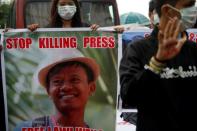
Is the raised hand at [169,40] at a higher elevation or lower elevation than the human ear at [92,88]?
higher

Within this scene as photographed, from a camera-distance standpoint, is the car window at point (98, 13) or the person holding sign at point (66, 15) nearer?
the person holding sign at point (66, 15)

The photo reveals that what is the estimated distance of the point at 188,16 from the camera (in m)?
2.31

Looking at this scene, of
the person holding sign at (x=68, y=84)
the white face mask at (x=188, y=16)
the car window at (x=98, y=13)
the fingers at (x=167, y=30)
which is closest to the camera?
the fingers at (x=167, y=30)

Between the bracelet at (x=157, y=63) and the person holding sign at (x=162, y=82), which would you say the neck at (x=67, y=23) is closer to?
the person holding sign at (x=162, y=82)

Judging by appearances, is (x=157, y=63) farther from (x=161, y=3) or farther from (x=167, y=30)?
(x=161, y=3)

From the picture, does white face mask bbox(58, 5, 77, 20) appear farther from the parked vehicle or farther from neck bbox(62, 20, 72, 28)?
the parked vehicle

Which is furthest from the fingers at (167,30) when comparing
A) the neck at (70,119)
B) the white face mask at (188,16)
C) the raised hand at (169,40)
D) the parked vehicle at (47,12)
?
the parked vehicle at (47,12)

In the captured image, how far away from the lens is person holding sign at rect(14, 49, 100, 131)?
4.59 m

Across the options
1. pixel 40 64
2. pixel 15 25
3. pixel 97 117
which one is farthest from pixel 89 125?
pixel 15 25

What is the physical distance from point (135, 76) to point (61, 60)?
252 cm

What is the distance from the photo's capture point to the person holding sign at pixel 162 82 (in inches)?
84.7

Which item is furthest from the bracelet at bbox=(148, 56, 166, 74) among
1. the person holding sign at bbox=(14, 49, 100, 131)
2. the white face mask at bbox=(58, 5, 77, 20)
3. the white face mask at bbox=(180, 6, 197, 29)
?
the white face mask at bbox=(58, 5, 77, 20)

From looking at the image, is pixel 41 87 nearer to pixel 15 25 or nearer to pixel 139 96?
pixel 139 96

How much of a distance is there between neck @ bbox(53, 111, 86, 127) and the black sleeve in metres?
2.40
